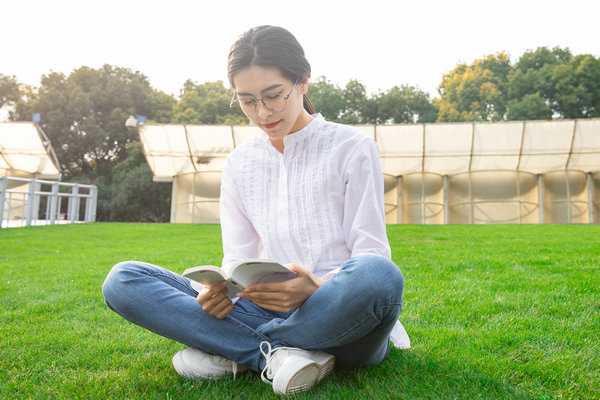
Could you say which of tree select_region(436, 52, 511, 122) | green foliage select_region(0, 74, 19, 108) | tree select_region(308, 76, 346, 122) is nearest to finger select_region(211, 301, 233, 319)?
tree select_region(308, 76, 346, 122)

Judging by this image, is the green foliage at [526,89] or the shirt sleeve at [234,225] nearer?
the shirt sleeve at [234,225]

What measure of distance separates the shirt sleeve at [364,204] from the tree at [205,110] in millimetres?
27149

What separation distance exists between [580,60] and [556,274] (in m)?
33.1

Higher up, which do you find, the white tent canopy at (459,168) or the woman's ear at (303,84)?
the white tent canopy at (459,168)

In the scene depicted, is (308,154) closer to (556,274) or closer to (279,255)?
(279,255)

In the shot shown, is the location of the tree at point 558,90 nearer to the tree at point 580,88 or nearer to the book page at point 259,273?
the tree at point 580,88

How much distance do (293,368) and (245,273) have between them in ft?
1.31

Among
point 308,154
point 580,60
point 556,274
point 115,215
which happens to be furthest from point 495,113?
point 308,154

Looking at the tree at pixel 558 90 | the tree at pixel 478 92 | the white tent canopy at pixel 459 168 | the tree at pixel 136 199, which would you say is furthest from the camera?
the tree at pixel 478 92

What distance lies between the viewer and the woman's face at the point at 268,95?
86.1 inches

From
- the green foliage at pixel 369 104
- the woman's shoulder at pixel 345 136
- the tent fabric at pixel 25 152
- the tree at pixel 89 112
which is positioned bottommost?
the woman's shoulder at pixel 345 136

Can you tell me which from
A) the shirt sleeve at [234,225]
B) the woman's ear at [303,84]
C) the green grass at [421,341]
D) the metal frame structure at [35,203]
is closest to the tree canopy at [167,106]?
the metal frame structure at [35,203]

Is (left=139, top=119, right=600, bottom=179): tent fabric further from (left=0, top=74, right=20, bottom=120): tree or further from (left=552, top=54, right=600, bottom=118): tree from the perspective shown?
(left=0, top=74, right=20, bottom=120): tree

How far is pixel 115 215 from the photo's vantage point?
82.5 ft
